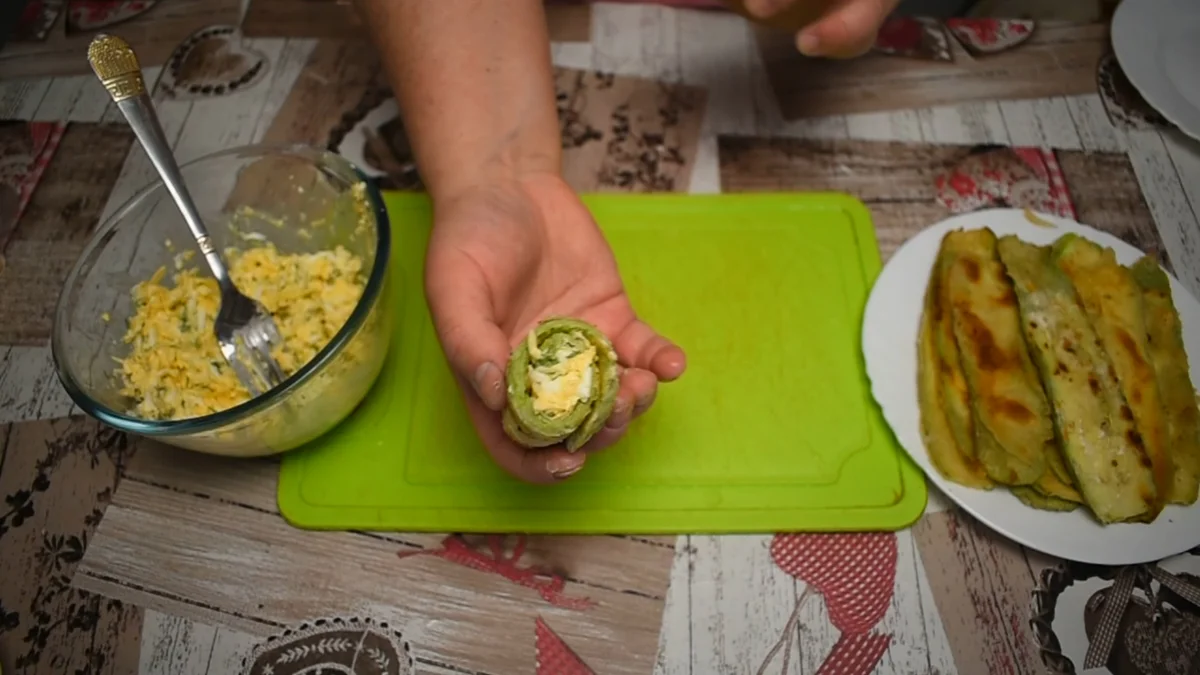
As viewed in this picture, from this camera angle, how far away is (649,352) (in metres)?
1.34

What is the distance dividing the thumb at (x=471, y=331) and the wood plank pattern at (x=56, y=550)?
0.76 metres

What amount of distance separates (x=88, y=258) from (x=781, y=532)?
1.40 meters

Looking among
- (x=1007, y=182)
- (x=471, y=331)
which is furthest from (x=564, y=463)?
(x=1007, y=182)

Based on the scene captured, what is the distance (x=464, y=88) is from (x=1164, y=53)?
171cm

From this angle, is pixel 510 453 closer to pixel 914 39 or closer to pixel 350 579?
pixel 350 579

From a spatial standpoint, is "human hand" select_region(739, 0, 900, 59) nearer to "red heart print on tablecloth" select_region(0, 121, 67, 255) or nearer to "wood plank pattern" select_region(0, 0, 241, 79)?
"wood plank pattern" select_region(0, 0, 241, 79)

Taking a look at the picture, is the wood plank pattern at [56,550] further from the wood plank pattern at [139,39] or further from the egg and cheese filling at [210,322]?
the wood plank pattern at [139,39]

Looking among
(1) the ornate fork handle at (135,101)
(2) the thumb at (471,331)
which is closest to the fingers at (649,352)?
(2) the thumb at (471,331)

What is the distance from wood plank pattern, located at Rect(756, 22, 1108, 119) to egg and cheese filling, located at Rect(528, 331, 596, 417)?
1.13 m

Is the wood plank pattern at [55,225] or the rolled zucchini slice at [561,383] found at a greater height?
the rolled zucchini slice at [561,383]

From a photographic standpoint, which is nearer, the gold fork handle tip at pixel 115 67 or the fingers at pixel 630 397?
the fingers at pixel 630 397

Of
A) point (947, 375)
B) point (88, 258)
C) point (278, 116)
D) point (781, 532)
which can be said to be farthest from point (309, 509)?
point (947, 375)

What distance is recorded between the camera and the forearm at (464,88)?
1.59 metres

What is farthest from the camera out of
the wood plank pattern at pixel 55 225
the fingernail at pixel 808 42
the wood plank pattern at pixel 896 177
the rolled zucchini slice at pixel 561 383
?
the wood plank pattern at pixel 896 177
